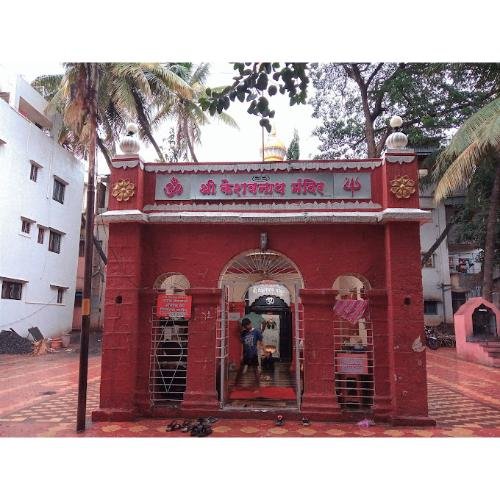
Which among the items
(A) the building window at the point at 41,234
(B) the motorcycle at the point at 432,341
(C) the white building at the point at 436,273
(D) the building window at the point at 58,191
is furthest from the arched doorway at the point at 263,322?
(D) the building window at the point at 58,191

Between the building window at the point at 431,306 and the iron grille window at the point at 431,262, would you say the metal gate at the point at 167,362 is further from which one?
the building window at the point at 431,306

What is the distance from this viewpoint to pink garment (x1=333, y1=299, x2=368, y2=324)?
25.3ft

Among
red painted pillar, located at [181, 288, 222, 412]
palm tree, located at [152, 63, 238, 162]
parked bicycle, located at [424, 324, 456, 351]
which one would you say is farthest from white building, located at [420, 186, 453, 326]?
red painted pillar, located at [181, 288, 222, 412]

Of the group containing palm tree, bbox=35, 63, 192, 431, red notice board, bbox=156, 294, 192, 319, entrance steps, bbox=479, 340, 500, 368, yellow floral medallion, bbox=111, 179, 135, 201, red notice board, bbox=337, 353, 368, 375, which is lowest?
entrance steps, bbox=479, 340, 500, 368

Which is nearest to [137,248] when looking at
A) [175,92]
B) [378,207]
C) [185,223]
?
[185,223]

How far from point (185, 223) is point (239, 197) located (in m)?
1.12

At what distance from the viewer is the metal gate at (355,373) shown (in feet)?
25.1

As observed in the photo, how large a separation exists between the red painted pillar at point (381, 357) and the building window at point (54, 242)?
15.9 metres

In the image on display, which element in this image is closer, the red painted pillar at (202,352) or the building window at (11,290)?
the red painted pillar at (202,352)

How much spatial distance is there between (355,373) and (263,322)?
23.2 ft

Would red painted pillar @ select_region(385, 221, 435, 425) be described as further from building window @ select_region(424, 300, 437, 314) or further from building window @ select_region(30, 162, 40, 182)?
building window @ select_region(30, 162, 40, 182)

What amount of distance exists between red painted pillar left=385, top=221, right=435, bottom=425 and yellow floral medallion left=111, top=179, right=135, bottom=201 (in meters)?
4.69

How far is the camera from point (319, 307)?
25.6 ft

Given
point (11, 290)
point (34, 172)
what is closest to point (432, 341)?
point (11, 290)
